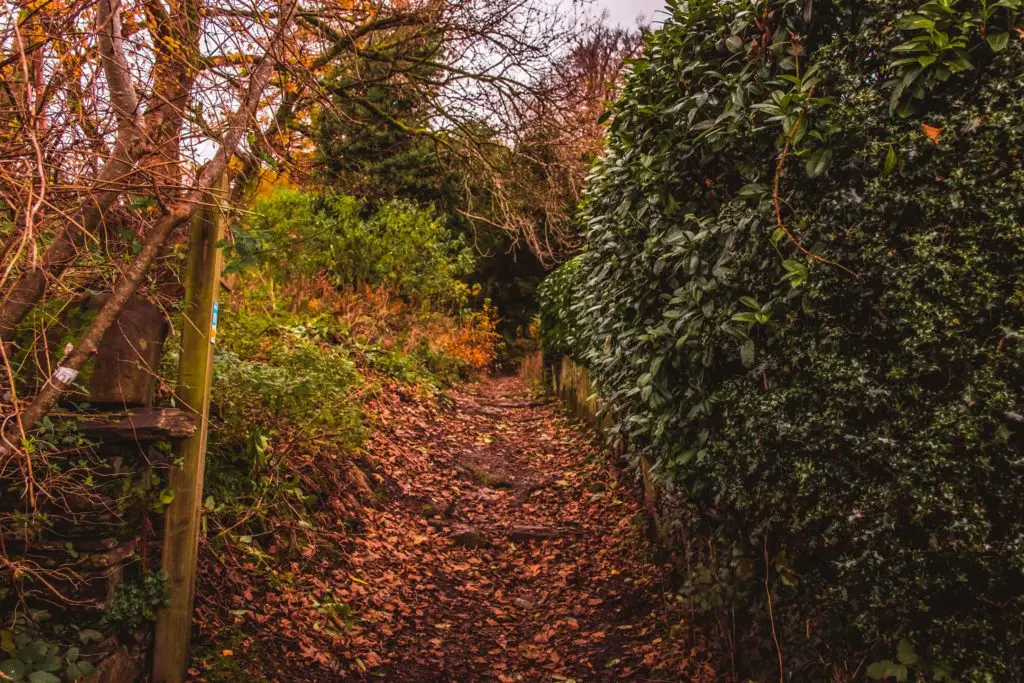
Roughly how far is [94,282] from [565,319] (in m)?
7.71

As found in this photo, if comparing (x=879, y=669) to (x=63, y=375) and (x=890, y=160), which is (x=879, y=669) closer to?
(x=890, y=160)

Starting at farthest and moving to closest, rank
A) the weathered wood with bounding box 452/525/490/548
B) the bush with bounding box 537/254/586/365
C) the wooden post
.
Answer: the bush with bounding box 537/254/586/365
the weathered wood with bounding box 452/525/490/548
the wooden post

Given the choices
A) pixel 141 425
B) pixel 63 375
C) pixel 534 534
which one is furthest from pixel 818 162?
pixel 534 534

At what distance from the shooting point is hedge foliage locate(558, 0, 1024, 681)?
7.52ft

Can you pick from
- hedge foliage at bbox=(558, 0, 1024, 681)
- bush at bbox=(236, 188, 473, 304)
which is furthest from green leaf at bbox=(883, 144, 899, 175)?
bush at bbox=(236, 188, 473, 304)

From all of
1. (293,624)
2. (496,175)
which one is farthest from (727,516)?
(496,175)

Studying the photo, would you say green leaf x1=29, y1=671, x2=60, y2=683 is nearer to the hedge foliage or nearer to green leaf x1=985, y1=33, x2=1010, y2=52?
the hedge foliage

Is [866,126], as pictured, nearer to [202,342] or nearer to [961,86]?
[961,86]

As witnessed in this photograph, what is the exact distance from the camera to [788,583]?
9.92ft

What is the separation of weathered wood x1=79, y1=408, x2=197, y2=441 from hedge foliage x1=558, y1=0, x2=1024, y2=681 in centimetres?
268

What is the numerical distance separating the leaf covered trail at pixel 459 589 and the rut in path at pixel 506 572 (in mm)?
14

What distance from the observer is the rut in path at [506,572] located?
4383 mm

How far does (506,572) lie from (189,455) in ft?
9.73

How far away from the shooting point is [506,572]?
5785mm
